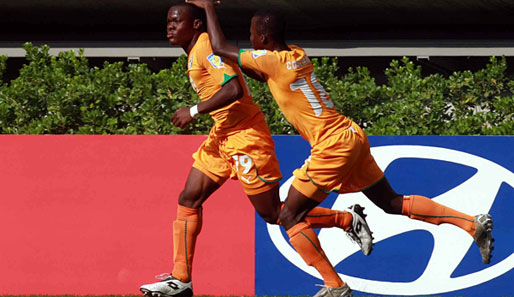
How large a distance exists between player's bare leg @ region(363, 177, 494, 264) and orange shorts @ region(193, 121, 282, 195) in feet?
2.49

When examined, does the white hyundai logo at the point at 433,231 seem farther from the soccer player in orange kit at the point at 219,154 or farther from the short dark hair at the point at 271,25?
the short dark hair at the point at 271,25

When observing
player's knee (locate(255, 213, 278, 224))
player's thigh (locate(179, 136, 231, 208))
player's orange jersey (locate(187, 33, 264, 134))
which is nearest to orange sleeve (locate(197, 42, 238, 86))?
player's orange jersey (locate(187, 33, 264, 134))

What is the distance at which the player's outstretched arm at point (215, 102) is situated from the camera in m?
5.96

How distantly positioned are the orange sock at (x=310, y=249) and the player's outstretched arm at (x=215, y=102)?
1.05 metres

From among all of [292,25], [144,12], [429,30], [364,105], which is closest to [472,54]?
[429,30]

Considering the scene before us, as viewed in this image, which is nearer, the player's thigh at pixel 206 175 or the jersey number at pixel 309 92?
the jersey number at pixel 309 92

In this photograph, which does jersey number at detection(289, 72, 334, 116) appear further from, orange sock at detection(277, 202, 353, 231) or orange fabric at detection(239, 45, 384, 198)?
orange sock at detection(277, 202, 353, 231)

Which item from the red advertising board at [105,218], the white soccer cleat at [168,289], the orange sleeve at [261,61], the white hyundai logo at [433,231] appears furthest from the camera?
the red advertising board at [105,218]

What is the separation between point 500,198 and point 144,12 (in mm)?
8855

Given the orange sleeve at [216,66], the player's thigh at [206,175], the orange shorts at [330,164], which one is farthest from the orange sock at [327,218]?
the orange sleeve at [216,66]

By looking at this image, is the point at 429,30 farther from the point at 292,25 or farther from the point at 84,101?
the point at 84,101

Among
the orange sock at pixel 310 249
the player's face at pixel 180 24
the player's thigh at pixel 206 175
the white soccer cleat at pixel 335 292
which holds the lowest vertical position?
the white soccer cleat at pixel 335 292

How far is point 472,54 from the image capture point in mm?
13859

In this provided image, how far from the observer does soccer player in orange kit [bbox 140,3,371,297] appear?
19.9 ft
